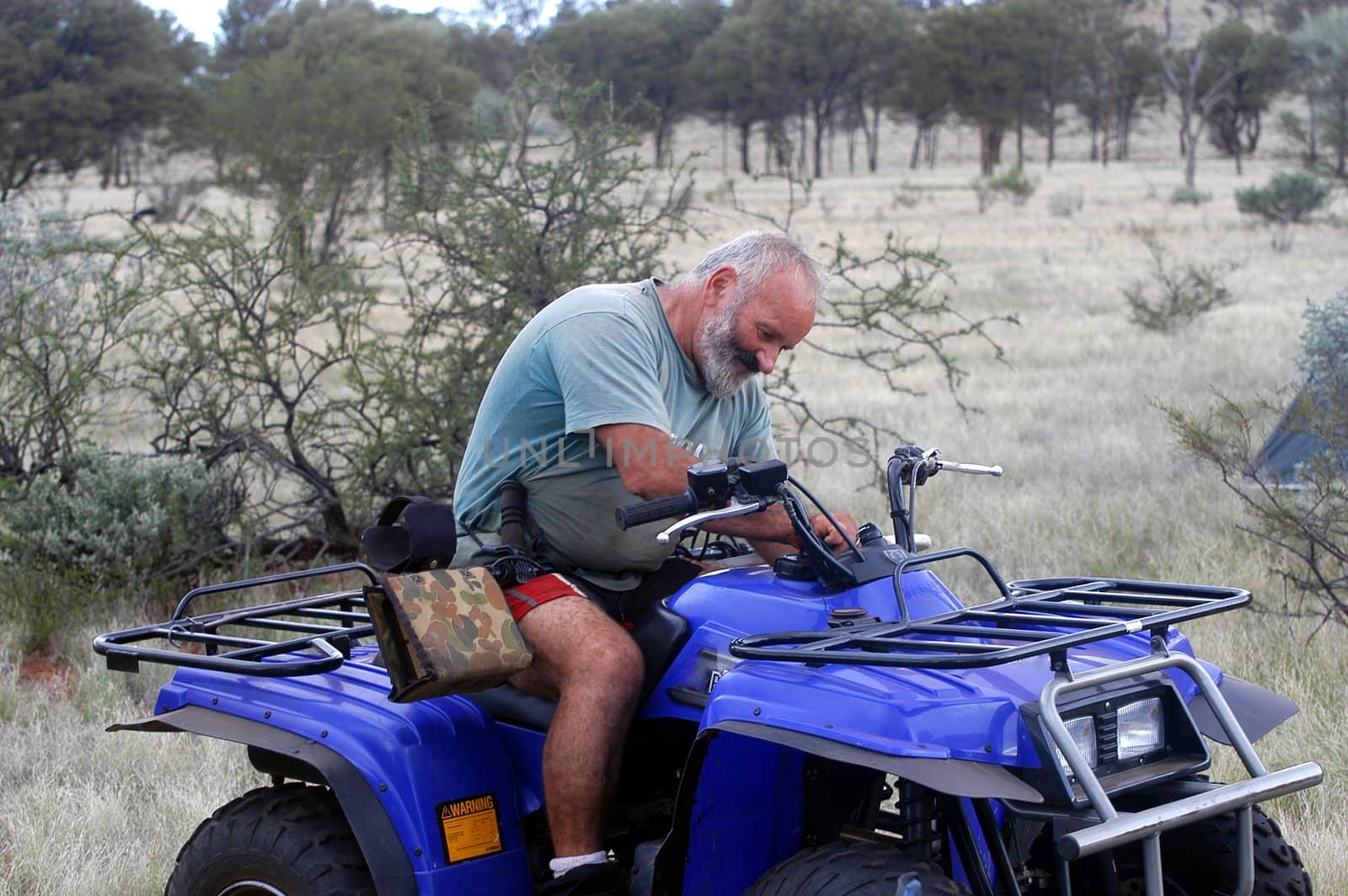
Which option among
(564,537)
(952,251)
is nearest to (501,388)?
(564,537)

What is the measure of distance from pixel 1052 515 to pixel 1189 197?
28.9 meters

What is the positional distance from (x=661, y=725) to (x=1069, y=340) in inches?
501

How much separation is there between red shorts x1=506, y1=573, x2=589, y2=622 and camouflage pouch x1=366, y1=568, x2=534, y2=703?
0.42ft

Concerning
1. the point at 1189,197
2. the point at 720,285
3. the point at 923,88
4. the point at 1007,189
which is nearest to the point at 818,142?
the point at 923,88

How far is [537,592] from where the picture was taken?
322 centimetres

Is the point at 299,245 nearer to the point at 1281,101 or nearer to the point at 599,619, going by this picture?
the point at 599,619

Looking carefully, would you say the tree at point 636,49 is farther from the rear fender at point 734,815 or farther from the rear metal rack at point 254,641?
the rear fender at point 734,815

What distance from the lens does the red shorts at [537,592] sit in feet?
10.5

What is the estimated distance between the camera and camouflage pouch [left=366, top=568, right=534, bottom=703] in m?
2.89

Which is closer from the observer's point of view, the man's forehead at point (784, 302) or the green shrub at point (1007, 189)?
A: the man's forehead at point (784, 302)

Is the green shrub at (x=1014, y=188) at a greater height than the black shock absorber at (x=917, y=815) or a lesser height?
greater

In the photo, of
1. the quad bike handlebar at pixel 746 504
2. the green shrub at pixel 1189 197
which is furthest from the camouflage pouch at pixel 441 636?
the green shrub at pixel 1189 197

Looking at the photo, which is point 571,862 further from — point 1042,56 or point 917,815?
point 1042,56

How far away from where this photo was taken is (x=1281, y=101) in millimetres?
66438
